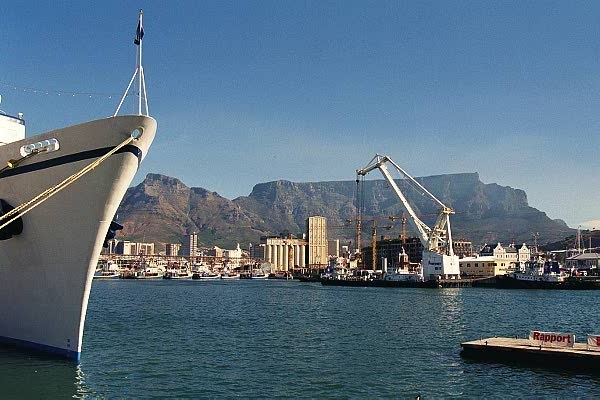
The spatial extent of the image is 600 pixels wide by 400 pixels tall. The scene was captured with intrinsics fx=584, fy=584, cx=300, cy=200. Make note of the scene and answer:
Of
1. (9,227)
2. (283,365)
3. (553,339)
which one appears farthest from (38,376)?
(553,339)

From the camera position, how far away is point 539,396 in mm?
21531

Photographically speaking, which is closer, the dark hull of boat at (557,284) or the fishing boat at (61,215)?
the fishing boat at (61,215)

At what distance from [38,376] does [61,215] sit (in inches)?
230

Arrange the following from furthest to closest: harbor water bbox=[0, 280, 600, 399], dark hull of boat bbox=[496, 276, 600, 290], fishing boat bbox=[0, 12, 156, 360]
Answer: dark hull of boat bbox=[496, 276, 600, 290] < harbor water bbox=[0, 280, 600, 399] < fishing boat bbox=[0, 12, 156, 360]

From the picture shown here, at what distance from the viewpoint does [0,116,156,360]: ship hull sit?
20.9 metres

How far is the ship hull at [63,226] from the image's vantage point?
68.5ft

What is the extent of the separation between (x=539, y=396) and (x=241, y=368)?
1210 cm

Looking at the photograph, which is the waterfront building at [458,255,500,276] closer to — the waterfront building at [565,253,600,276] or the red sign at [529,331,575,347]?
the waterfront building at [565,253,600,276]

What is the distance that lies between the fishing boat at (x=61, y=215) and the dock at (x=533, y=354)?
1870 centimetres

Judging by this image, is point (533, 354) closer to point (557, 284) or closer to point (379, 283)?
point (557, 284)

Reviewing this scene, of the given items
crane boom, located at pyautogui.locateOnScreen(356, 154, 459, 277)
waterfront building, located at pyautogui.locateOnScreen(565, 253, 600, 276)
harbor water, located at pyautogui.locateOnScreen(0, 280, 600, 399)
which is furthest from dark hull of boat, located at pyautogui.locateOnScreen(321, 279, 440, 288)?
harbor water, located at pyautogui.locateOnScreen(0, 280, 600, 399)

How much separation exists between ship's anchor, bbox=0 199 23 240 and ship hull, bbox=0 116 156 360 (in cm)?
19

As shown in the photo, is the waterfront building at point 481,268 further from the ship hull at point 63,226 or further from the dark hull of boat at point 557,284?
the ship hull at point 63,226

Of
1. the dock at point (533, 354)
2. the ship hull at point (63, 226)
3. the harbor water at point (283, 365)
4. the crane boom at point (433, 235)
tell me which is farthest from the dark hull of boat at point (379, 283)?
the ship hull at point (63, 226)
